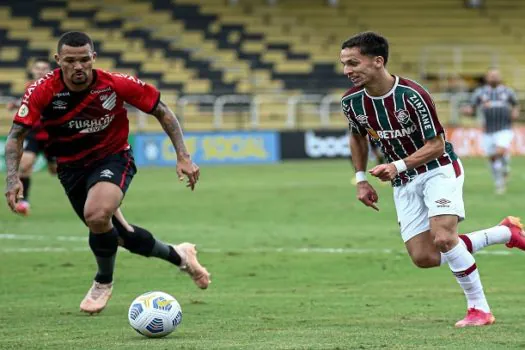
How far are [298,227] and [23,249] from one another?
3.86 metres

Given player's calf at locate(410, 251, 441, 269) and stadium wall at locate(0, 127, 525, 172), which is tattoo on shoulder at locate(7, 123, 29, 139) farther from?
stadium wall at locate(0, 127, 525, 172)

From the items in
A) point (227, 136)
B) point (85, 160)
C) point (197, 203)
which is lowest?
point (227, 136)

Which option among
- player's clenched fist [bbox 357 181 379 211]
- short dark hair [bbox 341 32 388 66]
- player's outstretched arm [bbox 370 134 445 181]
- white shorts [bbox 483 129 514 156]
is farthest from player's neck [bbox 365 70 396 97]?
white shorts [bbox 483 129 514 156]

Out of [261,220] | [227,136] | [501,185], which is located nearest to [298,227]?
[261,220]

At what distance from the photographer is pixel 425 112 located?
7844 mm

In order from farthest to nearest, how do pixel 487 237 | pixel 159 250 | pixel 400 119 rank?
pixel 159 250, pixel 487 237, pixel 400 119

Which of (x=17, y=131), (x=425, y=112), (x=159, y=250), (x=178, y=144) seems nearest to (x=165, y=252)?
(x=159, y=250)

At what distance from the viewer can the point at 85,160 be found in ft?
29.2

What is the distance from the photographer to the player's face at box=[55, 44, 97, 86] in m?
8.35

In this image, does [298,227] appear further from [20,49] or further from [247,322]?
[20,49]

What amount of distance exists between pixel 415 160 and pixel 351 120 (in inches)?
26.4

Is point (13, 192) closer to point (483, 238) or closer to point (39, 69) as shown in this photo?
point (483, 238)

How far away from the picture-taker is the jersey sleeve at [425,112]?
25.7 feet

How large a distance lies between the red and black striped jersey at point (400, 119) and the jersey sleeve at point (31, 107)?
2.19 meters
